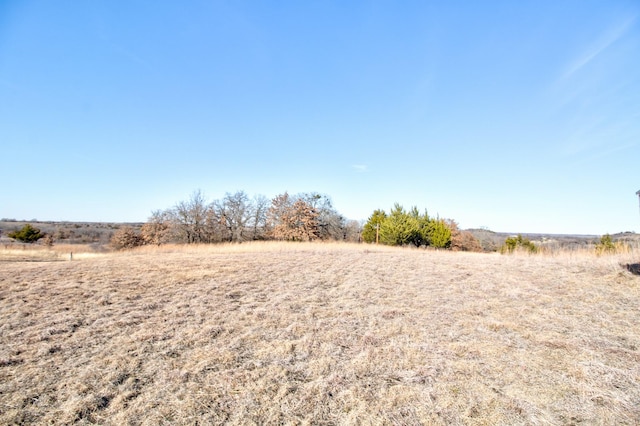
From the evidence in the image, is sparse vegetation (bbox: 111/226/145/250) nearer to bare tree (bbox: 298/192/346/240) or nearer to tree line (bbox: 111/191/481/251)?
tree line (bbox: 111/191/481/251)

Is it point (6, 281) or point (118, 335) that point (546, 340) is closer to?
point (118, 335)

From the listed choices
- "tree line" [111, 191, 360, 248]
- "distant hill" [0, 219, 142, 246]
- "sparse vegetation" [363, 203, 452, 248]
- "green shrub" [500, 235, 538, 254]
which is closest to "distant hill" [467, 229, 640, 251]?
"green shrub" [500, 235, 538, 254]

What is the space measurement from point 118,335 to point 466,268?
10081mm

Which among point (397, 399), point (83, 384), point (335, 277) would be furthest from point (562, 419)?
point (335, 277)

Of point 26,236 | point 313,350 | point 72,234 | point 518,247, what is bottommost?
point 313,350

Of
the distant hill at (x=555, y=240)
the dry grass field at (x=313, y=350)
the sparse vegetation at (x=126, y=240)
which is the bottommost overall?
the dry grass field at (x=313, y=350)

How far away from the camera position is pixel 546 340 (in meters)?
4.81

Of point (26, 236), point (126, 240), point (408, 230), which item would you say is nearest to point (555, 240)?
point (408, 230)

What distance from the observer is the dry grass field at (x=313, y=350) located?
9.63 ft

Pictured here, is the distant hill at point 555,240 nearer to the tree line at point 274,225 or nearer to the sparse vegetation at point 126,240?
the tree line at point 274,225

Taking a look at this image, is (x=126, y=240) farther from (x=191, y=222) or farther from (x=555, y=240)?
(x=555, y=240)

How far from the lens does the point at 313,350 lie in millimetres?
4359

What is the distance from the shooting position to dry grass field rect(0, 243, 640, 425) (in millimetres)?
2936

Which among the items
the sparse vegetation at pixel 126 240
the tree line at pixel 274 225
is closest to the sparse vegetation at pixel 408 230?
the tree line at pixel 274 225
